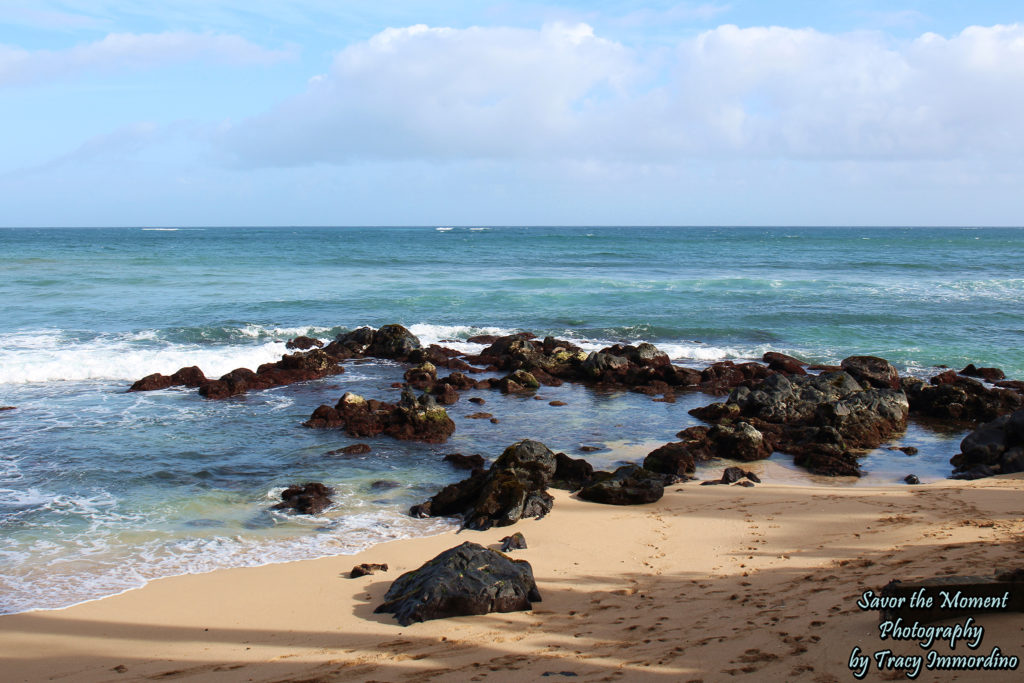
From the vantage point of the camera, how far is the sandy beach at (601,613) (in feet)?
17.4

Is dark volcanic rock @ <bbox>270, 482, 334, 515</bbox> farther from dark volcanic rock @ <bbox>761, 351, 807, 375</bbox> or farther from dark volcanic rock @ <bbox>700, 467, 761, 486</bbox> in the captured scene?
dark volcanic rock @ <bbox>761, 351, 807, 375</bbox>

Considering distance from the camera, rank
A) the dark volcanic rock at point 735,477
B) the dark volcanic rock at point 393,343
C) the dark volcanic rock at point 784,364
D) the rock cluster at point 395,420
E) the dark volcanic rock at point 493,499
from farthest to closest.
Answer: the dark volcanic rock at point 393,343
the dark volcanic rock at point 784,364
the rock cluster at point 395,420
the dark volcanic rock at point 735,477
the dark volcanic rock at point 493,499

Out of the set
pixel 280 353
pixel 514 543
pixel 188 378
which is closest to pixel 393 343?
pixel 280 353

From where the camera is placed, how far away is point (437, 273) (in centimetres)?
4466

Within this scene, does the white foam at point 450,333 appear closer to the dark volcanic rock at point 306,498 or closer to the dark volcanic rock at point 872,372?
the dark volcanic rock at point 872,372

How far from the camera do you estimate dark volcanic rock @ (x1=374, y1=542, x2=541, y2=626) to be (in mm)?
6277

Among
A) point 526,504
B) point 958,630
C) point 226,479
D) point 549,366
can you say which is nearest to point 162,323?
point 549,366

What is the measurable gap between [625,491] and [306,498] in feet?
14.0

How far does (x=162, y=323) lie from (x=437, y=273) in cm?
2151

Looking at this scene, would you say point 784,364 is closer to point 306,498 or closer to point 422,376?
point 422,376

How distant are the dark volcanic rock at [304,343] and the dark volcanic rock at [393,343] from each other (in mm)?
1973

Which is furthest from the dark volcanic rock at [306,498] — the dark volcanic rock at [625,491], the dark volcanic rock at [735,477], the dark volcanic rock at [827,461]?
the dark volcanic rock at [827,461]

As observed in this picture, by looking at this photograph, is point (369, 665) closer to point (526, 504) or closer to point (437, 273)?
point (526, 504)

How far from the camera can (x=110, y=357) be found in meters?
18.6
